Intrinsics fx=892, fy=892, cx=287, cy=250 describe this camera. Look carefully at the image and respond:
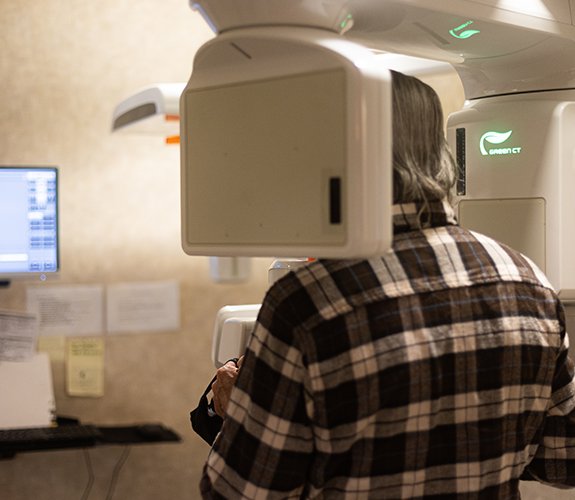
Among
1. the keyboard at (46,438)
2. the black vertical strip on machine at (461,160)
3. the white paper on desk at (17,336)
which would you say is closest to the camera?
the black vertical strip on machine at (461,160)

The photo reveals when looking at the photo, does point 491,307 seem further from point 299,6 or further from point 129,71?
point 129,71

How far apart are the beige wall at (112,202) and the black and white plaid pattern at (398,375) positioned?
2080 millimetres

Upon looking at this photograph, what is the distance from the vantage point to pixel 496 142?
5.57 ft

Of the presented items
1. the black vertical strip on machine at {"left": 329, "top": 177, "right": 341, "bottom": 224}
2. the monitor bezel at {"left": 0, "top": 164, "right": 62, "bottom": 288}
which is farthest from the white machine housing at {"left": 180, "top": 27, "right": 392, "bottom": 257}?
the monitor bezel at {"left": 0, "top": 164, "right": 62, "bottom": 288}

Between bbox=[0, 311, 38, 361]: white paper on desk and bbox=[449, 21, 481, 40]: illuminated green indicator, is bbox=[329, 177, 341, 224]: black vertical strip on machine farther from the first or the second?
bbox=[0, 311, 38, 361]: white paper on desk

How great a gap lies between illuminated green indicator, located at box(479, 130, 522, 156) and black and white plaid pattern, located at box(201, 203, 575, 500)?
1.44ft

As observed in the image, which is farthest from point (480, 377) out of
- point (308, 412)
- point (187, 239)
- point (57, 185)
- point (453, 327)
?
point (57, 185)

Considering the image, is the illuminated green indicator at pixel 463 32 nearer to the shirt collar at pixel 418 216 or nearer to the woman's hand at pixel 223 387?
the shirt collar at pixel 418 216

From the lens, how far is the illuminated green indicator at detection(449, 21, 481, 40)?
1.40 m

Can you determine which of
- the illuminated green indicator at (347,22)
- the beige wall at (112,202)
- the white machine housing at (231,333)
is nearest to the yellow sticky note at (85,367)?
the beige wall at (112,202)

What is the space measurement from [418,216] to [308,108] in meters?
0.23

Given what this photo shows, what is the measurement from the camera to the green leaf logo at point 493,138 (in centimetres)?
169

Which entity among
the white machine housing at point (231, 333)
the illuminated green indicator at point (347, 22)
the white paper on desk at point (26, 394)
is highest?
the illuminated green indicator at point (347, 22)

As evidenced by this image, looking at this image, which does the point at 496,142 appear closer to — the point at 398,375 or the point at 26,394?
the point at 398,375
